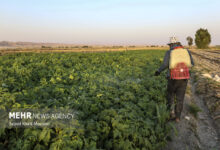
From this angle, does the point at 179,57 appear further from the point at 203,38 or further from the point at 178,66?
the point at 203,38

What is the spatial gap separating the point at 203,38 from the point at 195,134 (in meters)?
89.0

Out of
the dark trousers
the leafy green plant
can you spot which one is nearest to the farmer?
the dark trousers

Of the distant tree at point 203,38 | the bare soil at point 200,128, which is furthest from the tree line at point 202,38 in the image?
the bare soil at point 200,128

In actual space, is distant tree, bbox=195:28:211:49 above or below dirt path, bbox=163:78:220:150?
above

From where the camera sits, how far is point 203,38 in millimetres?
77625

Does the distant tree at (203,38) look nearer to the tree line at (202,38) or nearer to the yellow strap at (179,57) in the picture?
the tree line at (202,38)

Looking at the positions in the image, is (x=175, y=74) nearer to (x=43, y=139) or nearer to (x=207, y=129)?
(x=207, y=129)

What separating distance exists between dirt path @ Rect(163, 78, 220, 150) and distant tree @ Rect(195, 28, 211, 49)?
284ft

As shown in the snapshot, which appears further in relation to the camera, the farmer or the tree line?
the tree line

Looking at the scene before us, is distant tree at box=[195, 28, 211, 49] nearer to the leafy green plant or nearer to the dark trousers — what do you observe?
the leafy green plant

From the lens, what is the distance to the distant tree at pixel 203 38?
77.0 meters

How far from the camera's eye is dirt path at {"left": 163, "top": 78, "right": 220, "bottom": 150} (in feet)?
12.0

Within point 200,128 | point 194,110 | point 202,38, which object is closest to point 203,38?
point 202,38

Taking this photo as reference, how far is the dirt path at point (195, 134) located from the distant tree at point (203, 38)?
86618mm
